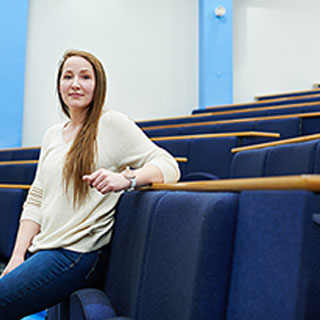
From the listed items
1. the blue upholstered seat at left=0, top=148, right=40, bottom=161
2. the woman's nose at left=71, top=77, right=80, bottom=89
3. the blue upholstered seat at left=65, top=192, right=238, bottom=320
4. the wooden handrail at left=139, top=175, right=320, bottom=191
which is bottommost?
the blue upholstered seat at left=65, top=192, right=238, bottom=320

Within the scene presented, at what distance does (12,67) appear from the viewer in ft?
3.18

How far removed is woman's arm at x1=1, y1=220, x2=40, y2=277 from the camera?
284mm

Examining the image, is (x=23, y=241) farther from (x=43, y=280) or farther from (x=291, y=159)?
(x=291, y=159)

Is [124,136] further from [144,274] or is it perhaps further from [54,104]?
[54,104]

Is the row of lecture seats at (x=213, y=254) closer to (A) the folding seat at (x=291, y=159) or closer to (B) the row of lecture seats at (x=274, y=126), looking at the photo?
(A) the folding seat at (x=291, y=159)

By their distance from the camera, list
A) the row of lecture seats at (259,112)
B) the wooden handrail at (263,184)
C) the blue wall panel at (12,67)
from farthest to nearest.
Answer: the blue wall panel at (12,67) < the row of lecture seats at (259,112) < the wooden handrail at (263,184)

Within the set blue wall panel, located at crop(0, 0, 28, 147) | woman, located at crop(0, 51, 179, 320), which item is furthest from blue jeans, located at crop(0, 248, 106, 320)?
blue wall panel, located at crop(0, 0, 28, 147)

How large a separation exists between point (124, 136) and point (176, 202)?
0.29 feet

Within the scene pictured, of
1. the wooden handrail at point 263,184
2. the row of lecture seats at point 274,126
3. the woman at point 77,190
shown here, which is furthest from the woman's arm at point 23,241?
the row of lecture seats at point 274,126

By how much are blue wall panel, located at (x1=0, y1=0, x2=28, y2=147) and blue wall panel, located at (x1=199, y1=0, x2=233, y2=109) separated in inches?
18.2

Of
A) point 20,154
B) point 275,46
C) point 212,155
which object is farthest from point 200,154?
point 275,46

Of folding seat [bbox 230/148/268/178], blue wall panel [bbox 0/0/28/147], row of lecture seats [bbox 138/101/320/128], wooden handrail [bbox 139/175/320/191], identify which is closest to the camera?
wooden handrail [bbox 139/175/320/191]

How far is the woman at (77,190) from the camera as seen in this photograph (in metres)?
0.24

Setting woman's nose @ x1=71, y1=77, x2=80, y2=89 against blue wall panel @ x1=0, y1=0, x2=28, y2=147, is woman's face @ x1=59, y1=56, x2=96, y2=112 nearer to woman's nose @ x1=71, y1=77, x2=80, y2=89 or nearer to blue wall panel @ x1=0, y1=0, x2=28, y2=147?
woman's nose @ x1=71, y1=77, x2=80, y2=89
